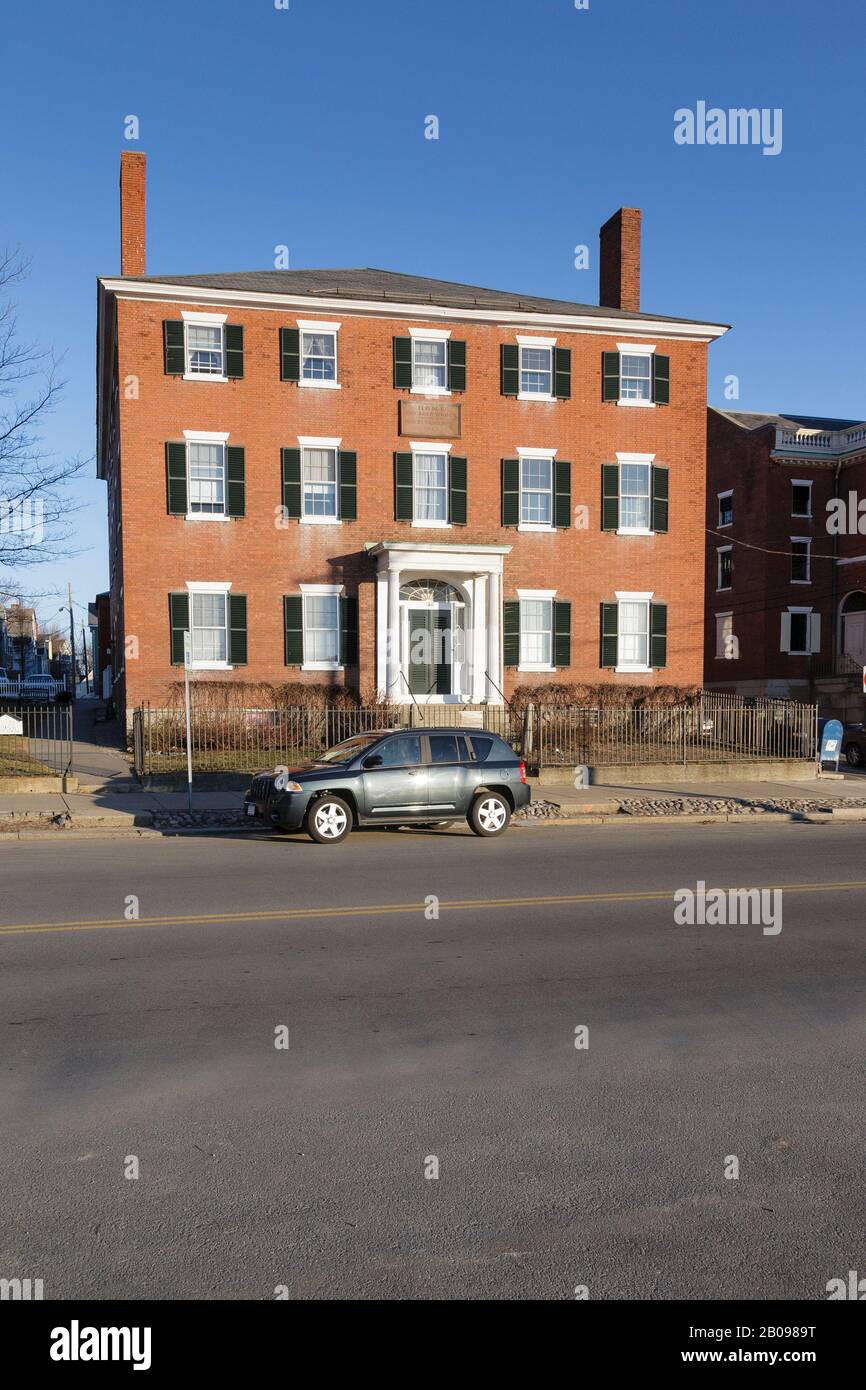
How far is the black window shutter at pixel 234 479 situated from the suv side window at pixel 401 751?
14234 millimetres

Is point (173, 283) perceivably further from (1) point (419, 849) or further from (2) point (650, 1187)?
(2) point (650, 1187)

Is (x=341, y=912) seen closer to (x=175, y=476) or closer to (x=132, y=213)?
(x=175, y=476)

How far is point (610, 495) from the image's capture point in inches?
1190

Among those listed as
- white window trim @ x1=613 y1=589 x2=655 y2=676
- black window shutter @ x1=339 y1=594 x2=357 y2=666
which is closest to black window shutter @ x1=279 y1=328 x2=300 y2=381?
black window shutter @ x1=339 y1=594 x2=357 y2=666

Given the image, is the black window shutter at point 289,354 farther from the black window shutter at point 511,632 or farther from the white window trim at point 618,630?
the white window trim at point 618,630

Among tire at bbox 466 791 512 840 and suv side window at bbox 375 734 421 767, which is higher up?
suv side window at bbox 375 734 421 767

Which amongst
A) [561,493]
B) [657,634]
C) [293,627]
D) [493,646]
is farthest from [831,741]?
[293,627]

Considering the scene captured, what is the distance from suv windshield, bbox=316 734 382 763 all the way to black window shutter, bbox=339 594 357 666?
12.4 metres

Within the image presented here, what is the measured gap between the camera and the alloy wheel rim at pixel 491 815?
15.5 m

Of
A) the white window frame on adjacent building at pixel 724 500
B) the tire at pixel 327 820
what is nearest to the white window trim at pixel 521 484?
the tire at pixel 327 820

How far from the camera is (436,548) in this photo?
1058 inches

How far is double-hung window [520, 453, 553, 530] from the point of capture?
1168 inches

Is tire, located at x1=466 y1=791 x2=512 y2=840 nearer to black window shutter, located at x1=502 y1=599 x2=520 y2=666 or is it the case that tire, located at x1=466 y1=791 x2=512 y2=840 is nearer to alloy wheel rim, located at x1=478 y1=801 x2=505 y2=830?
alloy wheel rim, located at x1=478 y1=801 x2=505 y2=830

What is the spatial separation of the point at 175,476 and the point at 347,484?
4.43 meters
